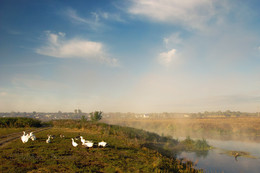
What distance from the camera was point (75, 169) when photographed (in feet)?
35.2

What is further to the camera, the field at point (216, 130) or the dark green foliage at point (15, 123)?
the field at point (216, 130)

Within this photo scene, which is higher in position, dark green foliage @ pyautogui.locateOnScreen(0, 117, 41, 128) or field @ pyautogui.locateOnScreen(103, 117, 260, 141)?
dark green foliage @ pyautogui.locateOnScreen(0, 117, 41, 128)

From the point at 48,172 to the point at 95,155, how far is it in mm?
4915

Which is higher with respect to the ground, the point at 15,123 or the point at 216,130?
the point at 15,123

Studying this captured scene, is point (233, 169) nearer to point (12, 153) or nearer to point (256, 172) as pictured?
point (256, 172)

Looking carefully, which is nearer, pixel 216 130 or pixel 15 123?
pixel 15 123

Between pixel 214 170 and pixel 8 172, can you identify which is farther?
pixel 214 170

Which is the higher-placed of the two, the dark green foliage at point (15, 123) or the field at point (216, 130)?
the dark green foliage at point (15, 123)

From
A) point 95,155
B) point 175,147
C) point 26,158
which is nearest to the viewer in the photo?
point 26,158

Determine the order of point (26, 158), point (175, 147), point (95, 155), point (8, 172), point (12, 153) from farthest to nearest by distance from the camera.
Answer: point (175, 147)
point (95, 155)
point (12, 153)
point (26, 158)
point (8, 172)

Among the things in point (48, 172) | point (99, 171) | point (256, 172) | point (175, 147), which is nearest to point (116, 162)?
point (99, 171)

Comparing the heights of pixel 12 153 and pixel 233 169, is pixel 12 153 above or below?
above

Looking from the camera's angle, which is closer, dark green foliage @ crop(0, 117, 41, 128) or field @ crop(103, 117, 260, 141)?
dark green foliage @ crop(0, 117, 41, 128)

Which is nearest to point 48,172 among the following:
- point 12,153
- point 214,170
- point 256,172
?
point 12,153
